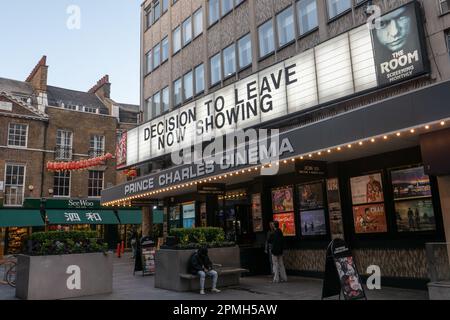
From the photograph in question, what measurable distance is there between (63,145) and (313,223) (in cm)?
2689

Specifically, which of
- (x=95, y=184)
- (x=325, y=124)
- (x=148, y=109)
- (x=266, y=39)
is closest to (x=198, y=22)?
(x=266, y=39)

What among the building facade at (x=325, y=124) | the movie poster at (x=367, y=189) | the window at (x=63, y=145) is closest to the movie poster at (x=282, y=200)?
the building facade at (x=325, y=124)

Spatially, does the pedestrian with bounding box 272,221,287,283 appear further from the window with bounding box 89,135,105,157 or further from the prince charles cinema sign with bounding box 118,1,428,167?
the window with bounding box 89,135,105,157

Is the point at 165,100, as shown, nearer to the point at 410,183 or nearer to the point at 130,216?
the point at 410,183

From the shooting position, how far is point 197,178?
14.7m

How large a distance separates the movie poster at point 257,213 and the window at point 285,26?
18.9 feet

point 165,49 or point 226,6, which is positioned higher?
point 165,49

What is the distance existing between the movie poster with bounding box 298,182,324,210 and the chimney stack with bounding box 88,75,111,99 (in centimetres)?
3178

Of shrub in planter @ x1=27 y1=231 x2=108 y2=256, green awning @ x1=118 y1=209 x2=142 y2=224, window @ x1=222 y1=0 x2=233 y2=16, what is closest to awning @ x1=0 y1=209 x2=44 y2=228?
green awning @ x1=118 y1=209 x2=142 y2=224

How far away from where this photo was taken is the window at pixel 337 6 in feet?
42.3

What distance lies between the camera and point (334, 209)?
13.1 meters

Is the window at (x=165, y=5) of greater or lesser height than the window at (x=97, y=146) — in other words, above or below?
above

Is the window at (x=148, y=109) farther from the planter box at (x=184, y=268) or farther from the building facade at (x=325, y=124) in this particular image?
the planter box at (x=184, y=268)
